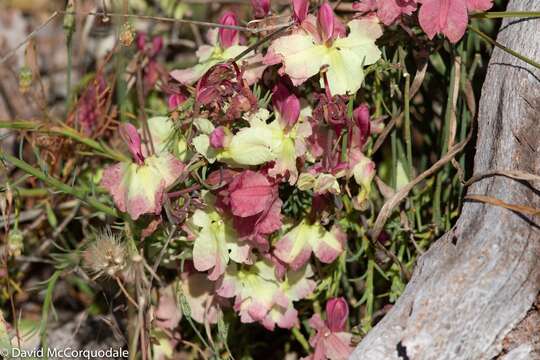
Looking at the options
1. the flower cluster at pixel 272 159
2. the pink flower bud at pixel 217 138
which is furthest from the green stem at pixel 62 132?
the pink flower bud at pixel 217 138

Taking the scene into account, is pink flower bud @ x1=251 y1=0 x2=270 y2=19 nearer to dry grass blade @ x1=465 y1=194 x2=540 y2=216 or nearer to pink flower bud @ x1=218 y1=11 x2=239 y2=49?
pink flower bud @ x1=218 y1=11 x2=239 y2=49

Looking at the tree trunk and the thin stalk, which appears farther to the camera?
the thin stalk

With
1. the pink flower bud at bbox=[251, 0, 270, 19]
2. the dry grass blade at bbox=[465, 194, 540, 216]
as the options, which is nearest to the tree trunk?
the dry grass blade at bbox=[465, 194, 540, 216]

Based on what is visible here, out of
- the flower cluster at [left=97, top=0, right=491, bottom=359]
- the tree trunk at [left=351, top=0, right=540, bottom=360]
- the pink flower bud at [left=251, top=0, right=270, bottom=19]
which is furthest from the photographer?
the pink flower bud at [left=251, top=0, right=270, bottom=19]

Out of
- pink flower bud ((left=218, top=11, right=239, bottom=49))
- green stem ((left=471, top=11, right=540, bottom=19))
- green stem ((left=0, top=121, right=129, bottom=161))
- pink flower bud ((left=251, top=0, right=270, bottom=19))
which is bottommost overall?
green stem ((left=0, top=121, right=129, bottom=161))

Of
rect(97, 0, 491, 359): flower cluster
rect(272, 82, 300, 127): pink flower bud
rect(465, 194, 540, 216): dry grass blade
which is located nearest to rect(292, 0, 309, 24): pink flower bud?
rect(97, 0, 491, 359): flower cluster

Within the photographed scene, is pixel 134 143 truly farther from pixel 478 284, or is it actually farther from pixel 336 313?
pixel 478 284

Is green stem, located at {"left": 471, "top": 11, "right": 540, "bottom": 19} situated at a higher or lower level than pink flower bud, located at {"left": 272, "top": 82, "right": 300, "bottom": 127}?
higher

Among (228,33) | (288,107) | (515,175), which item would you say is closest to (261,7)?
(228,33)

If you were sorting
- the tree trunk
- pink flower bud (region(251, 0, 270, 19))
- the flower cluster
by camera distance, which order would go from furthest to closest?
pink flower bud (region(251, 0, 270, 19)), the flower cluster, the tree trunk

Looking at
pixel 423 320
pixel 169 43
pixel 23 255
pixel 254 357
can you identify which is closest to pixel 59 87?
pixel 169 43
